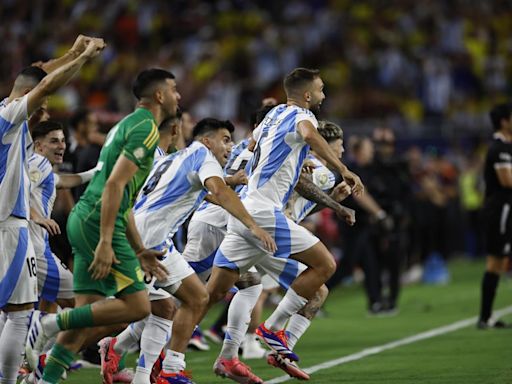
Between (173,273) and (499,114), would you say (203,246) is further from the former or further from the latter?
(499,114)

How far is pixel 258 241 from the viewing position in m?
9.45

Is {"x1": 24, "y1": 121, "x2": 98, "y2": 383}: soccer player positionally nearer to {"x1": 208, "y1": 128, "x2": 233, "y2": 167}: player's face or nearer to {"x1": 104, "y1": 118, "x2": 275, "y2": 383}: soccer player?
{"x1": 104, "y1": 118, "x2": 275, "y2": 383}: soccer player

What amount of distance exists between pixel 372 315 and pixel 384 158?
226 cm

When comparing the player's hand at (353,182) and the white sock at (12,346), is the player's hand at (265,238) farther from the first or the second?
the white sock at (12,346)

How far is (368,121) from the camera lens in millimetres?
25578

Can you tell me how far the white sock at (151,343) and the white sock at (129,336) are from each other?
527 millimetres

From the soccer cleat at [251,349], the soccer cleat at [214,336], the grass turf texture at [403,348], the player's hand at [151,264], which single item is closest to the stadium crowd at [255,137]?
the player's hand at [151,264]

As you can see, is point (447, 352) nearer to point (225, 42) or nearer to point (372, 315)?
point (372, 315)

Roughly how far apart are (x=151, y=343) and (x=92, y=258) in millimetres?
1285

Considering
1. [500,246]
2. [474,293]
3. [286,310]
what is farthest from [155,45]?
[286,310]

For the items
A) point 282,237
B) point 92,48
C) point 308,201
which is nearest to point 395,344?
point 308,201

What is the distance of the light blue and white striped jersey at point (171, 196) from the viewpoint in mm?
8648

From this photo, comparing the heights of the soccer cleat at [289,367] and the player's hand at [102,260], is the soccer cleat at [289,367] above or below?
below

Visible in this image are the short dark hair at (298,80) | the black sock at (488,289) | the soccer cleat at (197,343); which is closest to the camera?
the short dark hair at (298,80)
